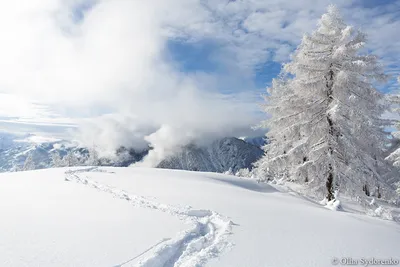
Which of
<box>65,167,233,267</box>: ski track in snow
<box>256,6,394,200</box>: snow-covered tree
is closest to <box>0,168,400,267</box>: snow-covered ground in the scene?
<box>65,167,233,267</box>: ski track in snow

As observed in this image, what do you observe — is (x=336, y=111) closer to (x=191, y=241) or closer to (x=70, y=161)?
(x=191, y=241)

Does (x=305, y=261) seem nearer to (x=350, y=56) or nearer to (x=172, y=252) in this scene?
(x=172, y=252)

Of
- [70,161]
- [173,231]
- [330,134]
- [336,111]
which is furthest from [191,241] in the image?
[70,161]

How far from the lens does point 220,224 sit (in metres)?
8.70

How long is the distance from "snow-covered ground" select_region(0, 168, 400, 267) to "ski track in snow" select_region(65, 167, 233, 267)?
0.02 m

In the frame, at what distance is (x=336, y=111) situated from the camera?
508 inches

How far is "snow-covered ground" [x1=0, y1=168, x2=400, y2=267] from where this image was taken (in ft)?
19.5

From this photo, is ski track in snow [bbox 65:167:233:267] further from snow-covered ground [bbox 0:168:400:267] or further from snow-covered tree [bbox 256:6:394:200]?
snow-covered tree [bbox 256:6:394:200]

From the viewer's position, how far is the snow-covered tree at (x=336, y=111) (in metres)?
13.6

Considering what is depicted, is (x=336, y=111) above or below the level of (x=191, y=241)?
above

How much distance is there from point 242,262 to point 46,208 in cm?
697

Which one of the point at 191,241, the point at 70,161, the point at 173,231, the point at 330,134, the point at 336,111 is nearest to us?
the point at 191,241

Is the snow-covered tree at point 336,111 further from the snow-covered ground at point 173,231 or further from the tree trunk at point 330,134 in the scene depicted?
the snow-covered ground at point 173,231

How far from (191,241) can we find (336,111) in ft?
31.2
